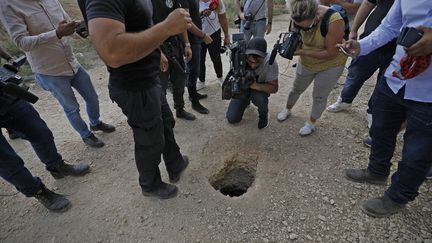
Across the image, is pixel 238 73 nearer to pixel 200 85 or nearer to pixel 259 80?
pixel 259 80

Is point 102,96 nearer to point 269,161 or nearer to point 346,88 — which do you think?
point 269,161

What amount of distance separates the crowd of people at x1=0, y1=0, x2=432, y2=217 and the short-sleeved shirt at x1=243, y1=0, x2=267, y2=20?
2.19 feet

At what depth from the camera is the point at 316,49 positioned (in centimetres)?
280

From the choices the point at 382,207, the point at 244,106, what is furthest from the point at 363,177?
the point at 244,106

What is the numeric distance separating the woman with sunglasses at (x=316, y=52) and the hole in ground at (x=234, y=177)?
2.62 ft

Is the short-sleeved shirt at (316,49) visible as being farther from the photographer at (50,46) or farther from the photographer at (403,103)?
the photographer at (50,46)

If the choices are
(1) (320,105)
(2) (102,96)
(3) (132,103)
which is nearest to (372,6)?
(1) (320,105)

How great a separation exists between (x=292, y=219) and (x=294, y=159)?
77cm

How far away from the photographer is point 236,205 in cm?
255

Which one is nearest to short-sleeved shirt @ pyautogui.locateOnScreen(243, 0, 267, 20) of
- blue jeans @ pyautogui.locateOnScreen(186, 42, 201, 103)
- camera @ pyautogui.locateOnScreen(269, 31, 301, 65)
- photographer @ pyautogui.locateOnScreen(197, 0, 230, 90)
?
photographer @ pyautogui.locateOnScreen(197, 0, 230, 90)

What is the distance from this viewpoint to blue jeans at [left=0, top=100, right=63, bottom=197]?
225cm

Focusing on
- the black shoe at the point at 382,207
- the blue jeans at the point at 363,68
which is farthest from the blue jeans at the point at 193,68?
the black shoe at the point at 382,207

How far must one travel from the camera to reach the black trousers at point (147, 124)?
200cm

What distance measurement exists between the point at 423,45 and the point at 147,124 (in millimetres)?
1916
